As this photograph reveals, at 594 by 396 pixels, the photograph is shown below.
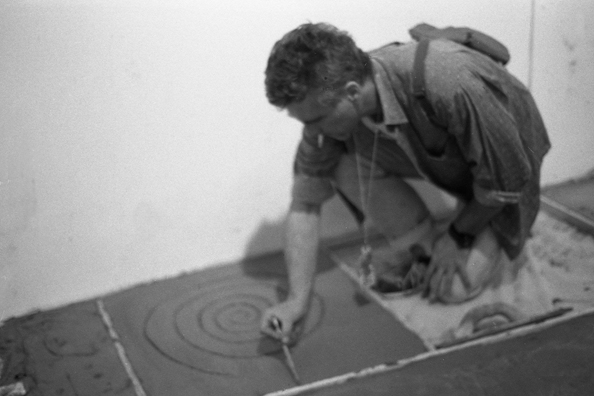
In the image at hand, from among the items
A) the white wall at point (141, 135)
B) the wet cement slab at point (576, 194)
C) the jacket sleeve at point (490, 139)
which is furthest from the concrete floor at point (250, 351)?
the wet cement slab at point (576, 194)

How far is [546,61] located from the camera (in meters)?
2.92

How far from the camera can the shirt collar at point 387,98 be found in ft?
6.67

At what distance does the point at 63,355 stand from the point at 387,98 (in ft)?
3.79

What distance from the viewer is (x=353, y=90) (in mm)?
1985

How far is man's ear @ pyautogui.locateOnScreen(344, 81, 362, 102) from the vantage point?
1.97m

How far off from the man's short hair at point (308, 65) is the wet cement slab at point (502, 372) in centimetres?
71

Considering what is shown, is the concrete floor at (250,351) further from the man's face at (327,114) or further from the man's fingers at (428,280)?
the man's face at (327,114)

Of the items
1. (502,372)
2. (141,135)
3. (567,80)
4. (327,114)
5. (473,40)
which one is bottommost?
(502,372)

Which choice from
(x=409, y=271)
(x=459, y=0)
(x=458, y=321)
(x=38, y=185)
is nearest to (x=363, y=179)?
(x=409, y=271)

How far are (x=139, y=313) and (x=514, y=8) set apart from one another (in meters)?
1.71

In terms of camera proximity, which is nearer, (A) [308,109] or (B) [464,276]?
(A) [308,109]

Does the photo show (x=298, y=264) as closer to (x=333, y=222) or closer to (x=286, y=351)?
(x=286, y=351)

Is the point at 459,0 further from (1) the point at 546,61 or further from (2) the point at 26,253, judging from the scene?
(2) the point at 26,253

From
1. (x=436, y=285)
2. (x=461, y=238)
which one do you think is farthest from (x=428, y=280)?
(x=461, y=238)
